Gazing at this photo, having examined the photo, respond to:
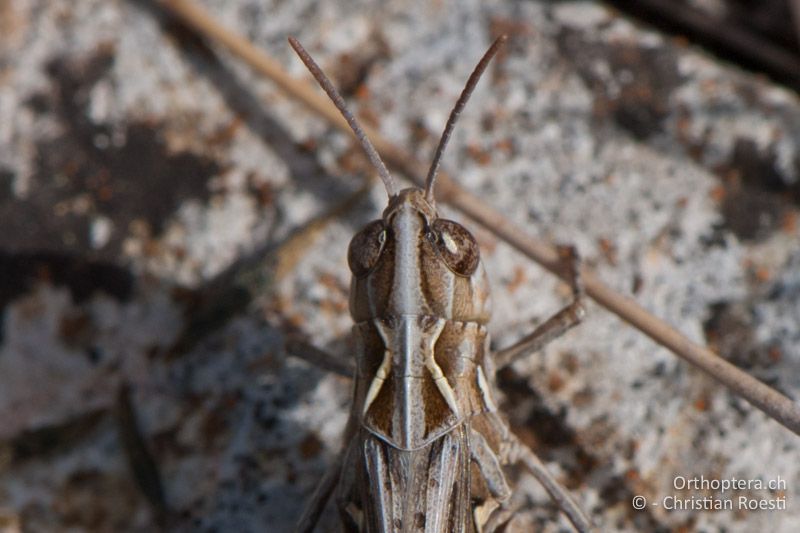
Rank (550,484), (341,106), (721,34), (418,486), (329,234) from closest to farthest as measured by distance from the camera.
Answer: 1. (418,486)
2. (341,106)
3. (550,484)
4. (329,234)
5. (721,34)

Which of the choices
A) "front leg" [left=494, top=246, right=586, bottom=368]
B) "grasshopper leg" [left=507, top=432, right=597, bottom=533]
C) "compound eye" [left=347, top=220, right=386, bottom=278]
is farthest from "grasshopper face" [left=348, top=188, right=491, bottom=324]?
"grasshopper leg" [left=507, top=432, right=597, bottom=533]

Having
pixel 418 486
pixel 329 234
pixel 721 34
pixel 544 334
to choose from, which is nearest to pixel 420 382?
pixel 418 486

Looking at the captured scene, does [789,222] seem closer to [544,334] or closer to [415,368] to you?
[544,334]

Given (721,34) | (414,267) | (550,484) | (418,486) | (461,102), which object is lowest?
(418,486)

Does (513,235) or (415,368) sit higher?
(513,235)

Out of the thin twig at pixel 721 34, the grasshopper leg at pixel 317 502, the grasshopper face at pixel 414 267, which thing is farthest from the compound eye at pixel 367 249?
the thin twig at pixel 721 34

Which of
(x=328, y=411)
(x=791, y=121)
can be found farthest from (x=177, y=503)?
(x=791, y=121)

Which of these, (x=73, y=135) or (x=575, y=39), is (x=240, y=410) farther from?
(x=575, y=39)
